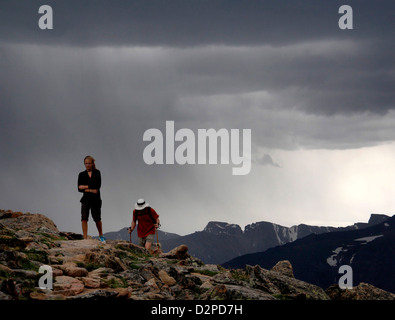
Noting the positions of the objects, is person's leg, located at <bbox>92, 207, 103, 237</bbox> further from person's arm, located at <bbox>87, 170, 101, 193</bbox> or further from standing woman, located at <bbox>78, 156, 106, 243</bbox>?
person's arm, located at <bbox>87, 170, 101, 193</bbox>

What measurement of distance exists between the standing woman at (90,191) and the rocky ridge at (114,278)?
1360mm

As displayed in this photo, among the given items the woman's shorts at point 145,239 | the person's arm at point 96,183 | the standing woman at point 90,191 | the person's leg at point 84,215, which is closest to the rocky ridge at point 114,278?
the person's leg at point 84,215

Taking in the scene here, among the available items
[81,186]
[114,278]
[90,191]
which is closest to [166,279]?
[114,278]

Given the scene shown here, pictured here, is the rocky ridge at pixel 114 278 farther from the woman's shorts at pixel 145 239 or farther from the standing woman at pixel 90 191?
the woman's shorts at pixel 145 239

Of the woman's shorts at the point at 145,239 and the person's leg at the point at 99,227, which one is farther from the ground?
the person's leg at the point at 99,227

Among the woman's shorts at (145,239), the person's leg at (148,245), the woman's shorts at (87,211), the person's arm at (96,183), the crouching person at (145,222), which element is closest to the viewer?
the person's arm at (96,183)

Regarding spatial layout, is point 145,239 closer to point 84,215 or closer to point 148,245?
point 148,245

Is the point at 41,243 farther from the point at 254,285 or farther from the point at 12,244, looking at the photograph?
the point at 254,285

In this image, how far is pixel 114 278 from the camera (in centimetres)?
2053

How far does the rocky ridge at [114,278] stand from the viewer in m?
18.0

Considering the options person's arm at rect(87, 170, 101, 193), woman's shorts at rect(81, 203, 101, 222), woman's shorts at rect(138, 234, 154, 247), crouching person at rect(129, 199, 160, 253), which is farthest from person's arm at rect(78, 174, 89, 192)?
woman's shorts at rect(138, 234, 154, 247)

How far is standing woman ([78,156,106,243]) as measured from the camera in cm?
2677

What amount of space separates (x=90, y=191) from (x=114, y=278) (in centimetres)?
747
